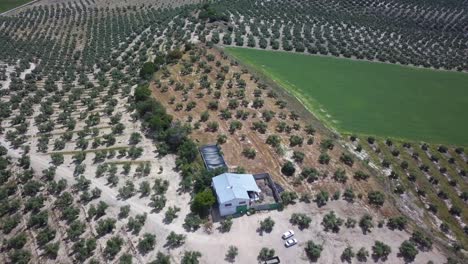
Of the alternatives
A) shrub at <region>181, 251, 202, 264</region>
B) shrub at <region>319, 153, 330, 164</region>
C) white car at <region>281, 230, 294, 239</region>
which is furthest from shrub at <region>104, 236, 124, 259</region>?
shrub at <region>319, 153, 330, 164</region>

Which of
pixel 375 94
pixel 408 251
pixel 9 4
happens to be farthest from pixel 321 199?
pixel 9 4

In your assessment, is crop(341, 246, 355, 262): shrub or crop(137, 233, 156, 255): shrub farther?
crop(137, 233, 156, 255): shrub

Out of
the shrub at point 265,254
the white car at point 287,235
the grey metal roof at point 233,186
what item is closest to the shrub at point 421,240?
the white car at point 287,235

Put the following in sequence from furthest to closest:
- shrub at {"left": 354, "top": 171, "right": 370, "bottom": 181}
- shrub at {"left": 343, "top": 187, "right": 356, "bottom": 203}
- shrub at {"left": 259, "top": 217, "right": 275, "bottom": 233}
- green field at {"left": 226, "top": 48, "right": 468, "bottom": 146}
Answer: green field at {"left": 226, "top": 48, "right": 468, "bottom": 146} < shrub at {"left": 354, "top": 171, "right": 370, "bottom": 181} < shrub at {"left": 343, "top": 187, "right": 356, "bottom": 203} < shrub at {"left": 259, "top": 217, "right": 275, "bottom": 233}

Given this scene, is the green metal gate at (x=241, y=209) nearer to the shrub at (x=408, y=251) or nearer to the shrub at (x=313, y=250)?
the shrub at (x=313, y=250)

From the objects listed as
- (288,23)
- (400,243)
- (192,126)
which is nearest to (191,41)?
(288,23)

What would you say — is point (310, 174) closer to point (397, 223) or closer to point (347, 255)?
point (397, 223)

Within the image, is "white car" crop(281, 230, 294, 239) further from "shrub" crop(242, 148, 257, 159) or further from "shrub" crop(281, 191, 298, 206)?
"shrub" crop(242, 148, 257, 159)
